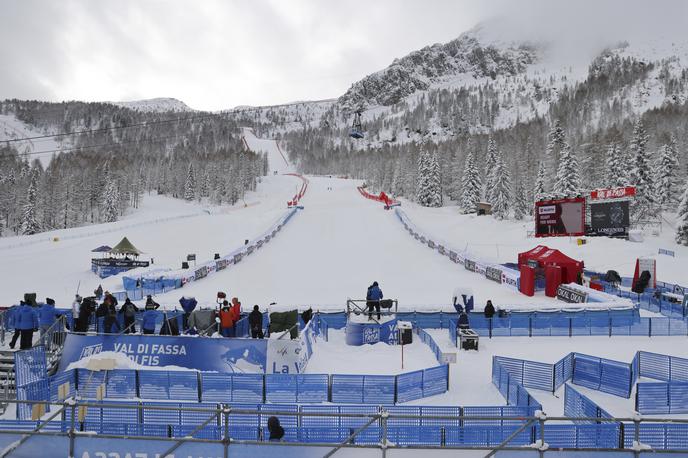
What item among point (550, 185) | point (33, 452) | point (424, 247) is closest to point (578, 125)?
point (550, 185)

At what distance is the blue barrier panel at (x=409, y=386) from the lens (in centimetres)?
1109

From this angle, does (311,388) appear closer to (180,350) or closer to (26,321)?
(180,350)

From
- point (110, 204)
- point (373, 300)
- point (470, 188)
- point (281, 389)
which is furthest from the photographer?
point (110, 204)

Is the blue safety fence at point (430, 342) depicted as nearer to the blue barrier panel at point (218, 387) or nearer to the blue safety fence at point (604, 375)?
the blue safety fence at point (604, 375)

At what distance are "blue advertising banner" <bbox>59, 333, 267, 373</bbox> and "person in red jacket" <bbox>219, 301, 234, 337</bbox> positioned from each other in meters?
1.53

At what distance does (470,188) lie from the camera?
69.9 meters

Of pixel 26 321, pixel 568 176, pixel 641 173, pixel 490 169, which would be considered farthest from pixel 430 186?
pixel 26 321

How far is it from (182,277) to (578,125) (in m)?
146

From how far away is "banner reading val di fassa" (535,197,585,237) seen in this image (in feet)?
123

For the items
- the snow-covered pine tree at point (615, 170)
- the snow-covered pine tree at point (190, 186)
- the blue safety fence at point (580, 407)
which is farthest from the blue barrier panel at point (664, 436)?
the snow-covered pine tree at point (190, 186)

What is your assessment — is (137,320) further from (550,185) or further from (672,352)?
(550,185)

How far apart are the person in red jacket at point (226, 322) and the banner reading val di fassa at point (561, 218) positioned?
105ft

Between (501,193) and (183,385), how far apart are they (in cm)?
5950

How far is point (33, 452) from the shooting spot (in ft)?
20.9
